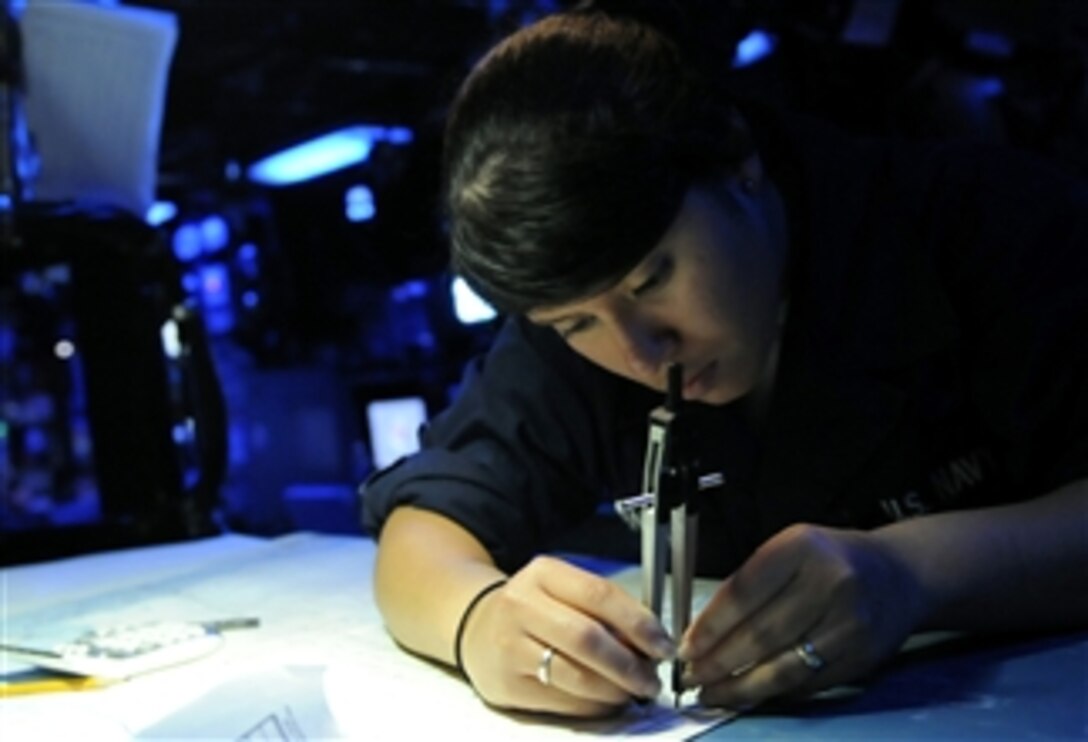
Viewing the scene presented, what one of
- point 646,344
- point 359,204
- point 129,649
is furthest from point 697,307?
point 359,204

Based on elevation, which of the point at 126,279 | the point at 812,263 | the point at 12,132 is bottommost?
the point at 812,263

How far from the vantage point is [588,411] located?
0.96 m

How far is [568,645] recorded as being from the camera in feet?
1.96

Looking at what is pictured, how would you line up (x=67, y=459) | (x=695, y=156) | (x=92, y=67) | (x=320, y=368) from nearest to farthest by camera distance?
(x=695, y=156) < (x=92, y=67) < (x=67, y=459) < (x=320, y=368)

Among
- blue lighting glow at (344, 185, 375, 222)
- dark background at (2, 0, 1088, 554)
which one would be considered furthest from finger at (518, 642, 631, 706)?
blue lighting glow at (344, 185, 375, 222)

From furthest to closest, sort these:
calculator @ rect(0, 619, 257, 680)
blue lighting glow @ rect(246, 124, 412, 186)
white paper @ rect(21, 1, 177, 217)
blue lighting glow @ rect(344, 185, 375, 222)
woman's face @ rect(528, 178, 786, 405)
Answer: blue lighting glow @ rect(246, 124, 412, 186), blue lighting glow @ rect(344, 185, 375, 222), white paper @ rect(21, 1, 177, 217), calculator @ rect(0, 619, 257, 680), woman's face @ rect(528, 178, 786, 405)

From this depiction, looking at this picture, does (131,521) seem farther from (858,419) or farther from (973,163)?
(973,163)

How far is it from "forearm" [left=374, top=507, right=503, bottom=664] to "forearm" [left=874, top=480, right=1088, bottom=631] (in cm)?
31

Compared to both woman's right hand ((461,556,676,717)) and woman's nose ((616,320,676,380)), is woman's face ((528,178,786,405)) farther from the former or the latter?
woman's right hand ((461,556,676,717))

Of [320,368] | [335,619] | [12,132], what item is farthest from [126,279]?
[320,368]

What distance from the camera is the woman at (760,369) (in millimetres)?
606

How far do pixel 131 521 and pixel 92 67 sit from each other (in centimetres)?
71

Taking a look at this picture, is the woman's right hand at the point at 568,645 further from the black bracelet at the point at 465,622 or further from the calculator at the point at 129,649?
the calculator at the point at 129,649

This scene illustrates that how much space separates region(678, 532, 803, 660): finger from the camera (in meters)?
0.59
